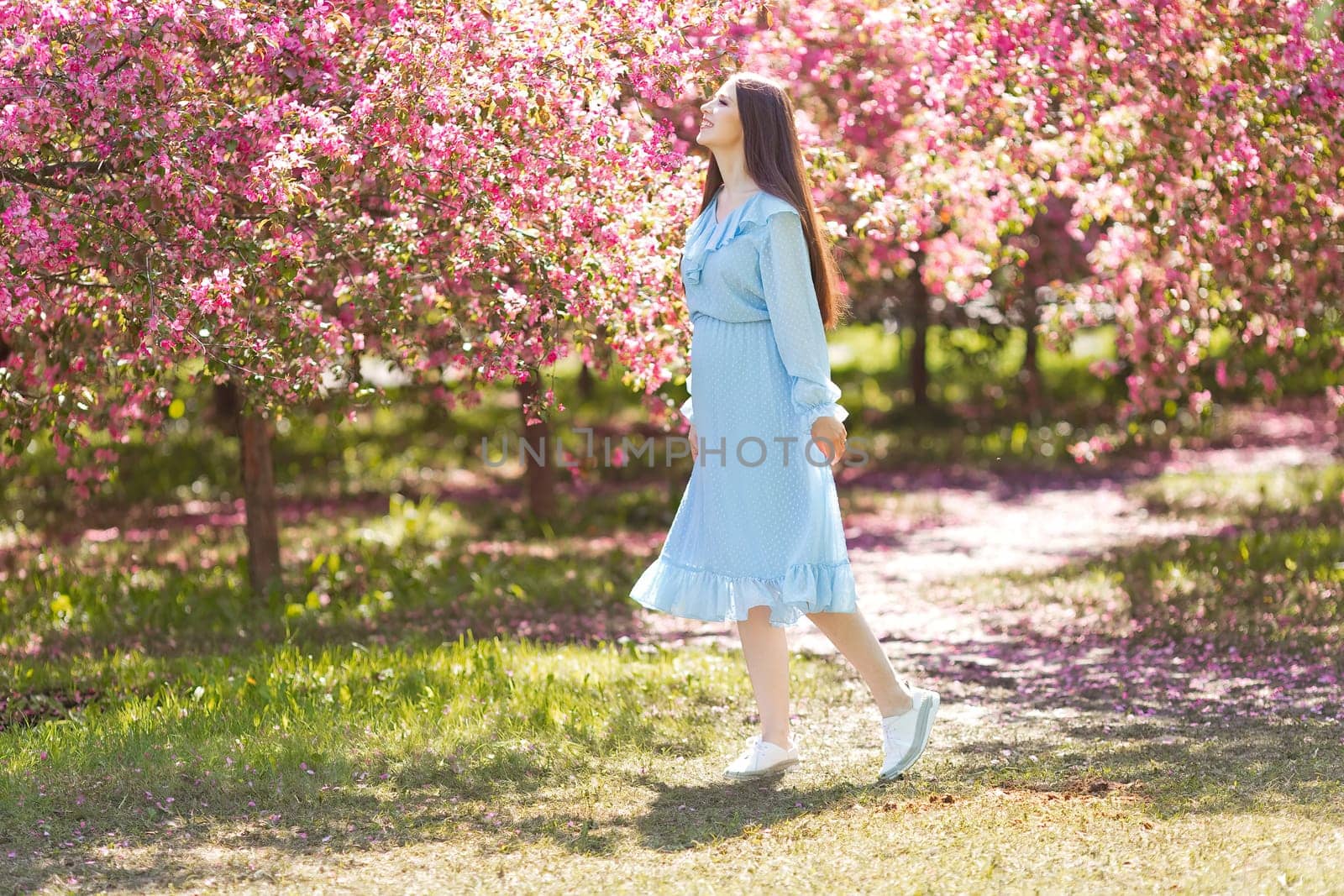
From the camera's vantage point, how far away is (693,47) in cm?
545

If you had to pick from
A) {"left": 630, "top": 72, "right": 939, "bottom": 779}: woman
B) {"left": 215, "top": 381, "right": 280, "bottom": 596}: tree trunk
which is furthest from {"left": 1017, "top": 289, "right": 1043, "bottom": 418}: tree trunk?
{"left": 630, "top": 72, "right": 939, "bottom": 779}: woman

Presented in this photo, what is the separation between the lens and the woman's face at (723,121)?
4.41 metres

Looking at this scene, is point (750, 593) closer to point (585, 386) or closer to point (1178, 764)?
point (1178, 764)

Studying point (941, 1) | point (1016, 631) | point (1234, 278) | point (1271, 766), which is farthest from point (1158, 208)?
point (1271, 766)

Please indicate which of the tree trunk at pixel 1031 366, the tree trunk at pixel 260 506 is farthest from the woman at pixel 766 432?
the tree trunk at pixel 1031 366

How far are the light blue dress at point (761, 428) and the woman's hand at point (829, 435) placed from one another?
0.14 ft

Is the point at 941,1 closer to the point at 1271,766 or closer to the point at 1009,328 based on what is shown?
the point at 1271,766

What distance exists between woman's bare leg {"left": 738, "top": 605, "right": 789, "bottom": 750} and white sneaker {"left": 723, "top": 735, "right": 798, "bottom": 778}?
0.06 meters

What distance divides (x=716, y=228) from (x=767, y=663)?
→ 54.1 inches

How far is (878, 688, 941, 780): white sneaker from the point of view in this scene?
4.52 meters

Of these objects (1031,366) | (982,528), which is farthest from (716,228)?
(1031,366)

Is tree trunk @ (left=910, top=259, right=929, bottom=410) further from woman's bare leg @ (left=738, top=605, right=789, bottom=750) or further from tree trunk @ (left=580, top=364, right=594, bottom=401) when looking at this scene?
woman's bare leg @ (left=738, top=605, right=789, bottom=750)

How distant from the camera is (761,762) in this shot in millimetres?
4570

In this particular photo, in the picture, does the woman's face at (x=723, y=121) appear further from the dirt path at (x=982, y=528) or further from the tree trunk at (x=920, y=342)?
the tree trunk at (x=920, y=342)
